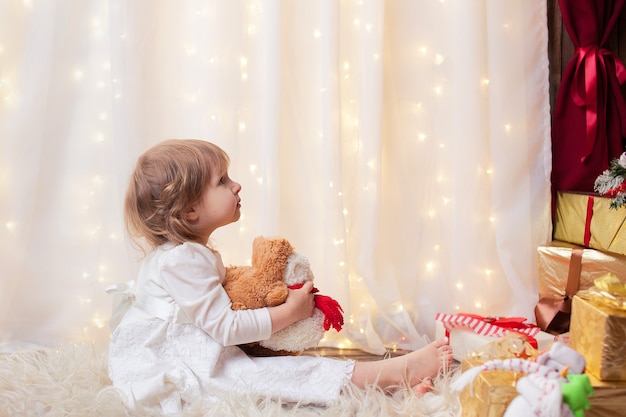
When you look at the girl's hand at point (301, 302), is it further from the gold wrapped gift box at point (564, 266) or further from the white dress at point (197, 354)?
the gold wrapped gift box at point (564, 266)

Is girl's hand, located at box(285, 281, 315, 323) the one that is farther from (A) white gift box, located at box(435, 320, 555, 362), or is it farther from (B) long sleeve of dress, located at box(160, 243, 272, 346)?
(A) white gift box, located at box(435, 320, 555, 362)

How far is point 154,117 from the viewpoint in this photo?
75.6 inches

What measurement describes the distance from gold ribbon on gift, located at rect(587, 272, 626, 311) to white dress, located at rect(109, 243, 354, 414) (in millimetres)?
548

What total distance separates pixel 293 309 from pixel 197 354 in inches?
9.5

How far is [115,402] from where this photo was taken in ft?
4.07

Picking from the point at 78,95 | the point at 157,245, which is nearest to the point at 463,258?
the point at 157,245

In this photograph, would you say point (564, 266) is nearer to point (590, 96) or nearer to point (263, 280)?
point (590, 96)

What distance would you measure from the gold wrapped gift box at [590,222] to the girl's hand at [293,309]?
34.5 inches

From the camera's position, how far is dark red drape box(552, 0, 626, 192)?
1871mm

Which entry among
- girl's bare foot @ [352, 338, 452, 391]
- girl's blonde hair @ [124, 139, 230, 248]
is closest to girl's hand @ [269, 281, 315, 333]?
girl's bare foot @ [352, 338, 452, 391]

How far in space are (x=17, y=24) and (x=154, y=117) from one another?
53 centimetres

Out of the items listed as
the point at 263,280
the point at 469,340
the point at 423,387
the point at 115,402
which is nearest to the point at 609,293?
the point at 423,387

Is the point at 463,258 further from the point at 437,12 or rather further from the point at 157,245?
the point at 157,245

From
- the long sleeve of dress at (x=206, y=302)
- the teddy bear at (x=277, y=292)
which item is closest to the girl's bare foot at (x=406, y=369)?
the teddy bear at (x=277, y=292)
